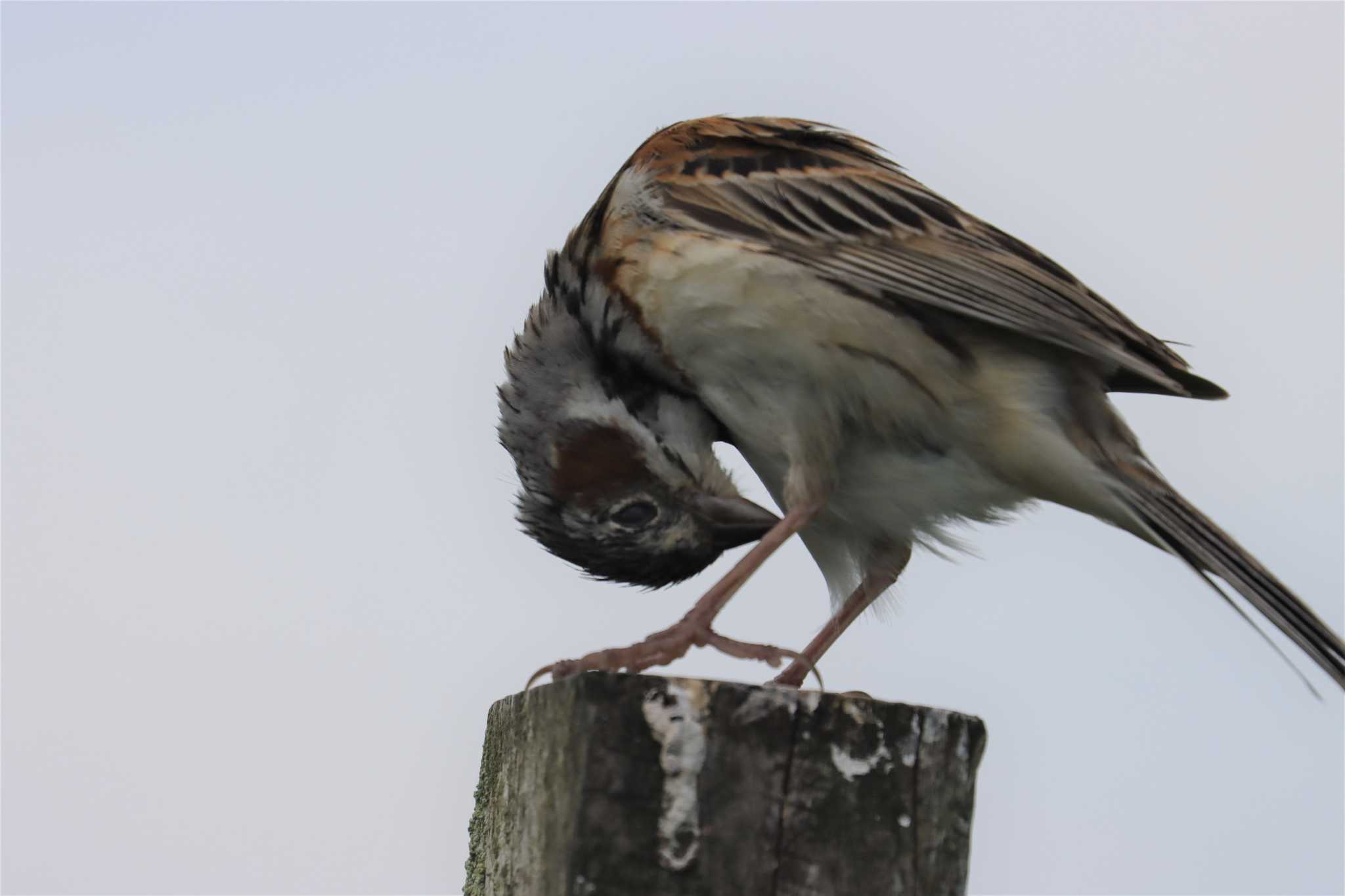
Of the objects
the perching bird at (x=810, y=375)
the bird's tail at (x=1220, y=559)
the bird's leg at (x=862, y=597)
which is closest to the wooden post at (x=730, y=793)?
the perching bird at (x=810, y=375)

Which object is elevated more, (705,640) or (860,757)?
(705,640)

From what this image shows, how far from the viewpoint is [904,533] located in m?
5.48

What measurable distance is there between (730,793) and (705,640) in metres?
1.59

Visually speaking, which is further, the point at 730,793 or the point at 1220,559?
the point at 1220,559

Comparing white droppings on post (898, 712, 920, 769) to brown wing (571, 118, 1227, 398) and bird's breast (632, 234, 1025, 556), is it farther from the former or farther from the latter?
brown wing (571, 118, 1227, 398)

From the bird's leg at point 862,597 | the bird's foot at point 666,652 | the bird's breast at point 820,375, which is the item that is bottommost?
the bird's foot at point 666,652

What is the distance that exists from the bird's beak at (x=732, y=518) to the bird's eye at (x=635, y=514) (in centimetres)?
16

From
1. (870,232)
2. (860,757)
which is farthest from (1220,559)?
(860,757)

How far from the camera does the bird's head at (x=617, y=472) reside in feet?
17.2

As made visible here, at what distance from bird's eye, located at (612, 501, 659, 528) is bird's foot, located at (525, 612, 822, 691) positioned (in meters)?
0.64

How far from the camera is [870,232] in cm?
507

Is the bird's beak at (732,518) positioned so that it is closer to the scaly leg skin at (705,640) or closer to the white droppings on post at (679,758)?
the scaly leg skin at (705,640)

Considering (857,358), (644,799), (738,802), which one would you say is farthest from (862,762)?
(857,358)

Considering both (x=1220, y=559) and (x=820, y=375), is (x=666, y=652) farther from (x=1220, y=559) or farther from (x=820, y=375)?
(x=1220, y=559)
